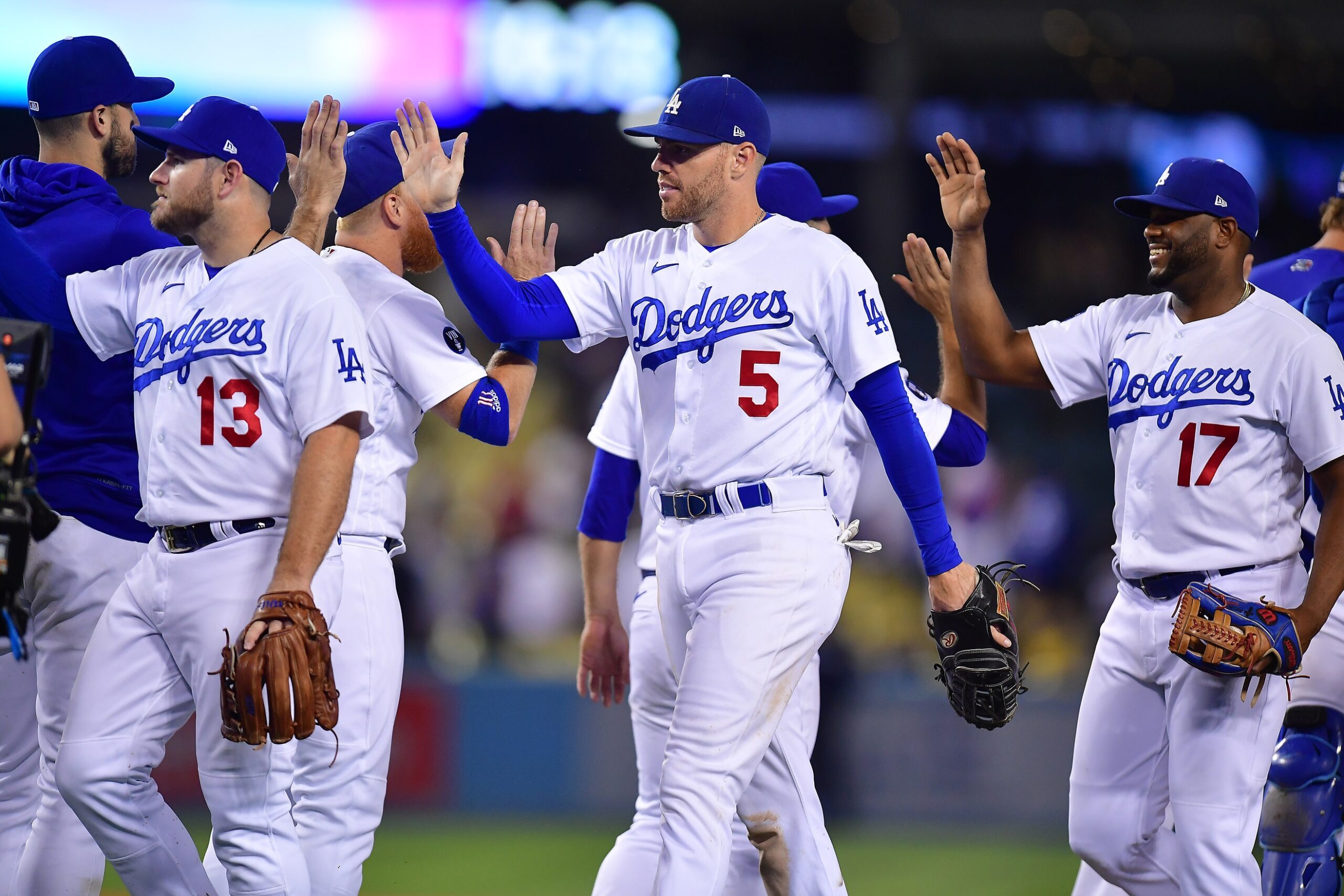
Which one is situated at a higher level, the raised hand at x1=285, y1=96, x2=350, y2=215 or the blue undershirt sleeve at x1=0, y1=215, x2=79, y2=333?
the raised hand at x1=285, y1=96, x2=350, y2=215

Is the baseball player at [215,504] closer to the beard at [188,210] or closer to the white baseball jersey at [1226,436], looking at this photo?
the beard at [188,210]

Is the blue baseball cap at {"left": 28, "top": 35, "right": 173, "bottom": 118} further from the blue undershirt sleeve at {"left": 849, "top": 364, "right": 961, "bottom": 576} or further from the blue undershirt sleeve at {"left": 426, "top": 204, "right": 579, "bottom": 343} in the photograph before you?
the blue undershirt sleeve at {"left": 849, "top": 364, "right": 961, "bottom": 576}

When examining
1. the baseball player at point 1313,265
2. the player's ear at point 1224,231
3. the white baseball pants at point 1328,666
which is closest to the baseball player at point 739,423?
the player's ear at point 1224,231

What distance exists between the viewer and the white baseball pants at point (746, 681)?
3402 millimetres

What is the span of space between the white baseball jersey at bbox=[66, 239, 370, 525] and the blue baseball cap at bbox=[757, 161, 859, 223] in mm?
1741

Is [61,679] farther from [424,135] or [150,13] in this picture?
[150,13]

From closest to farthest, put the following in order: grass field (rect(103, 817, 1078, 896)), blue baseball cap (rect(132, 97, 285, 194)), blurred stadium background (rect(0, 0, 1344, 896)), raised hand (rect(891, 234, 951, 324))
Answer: blue baseball cap (rect(132, 97, 285, 194)), raised hand (rect(891, 234, 951, 324)), grass field (rect(103, 817, 1078, 896)), blurred stadium background (rect(0, 0, 1344, 896))

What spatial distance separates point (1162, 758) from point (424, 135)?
268cm

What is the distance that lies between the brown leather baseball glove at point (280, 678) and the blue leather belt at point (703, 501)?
0.96 metres

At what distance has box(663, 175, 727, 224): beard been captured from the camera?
12.3 ft

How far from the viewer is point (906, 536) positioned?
35.5 ft

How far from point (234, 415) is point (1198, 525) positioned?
102 inches

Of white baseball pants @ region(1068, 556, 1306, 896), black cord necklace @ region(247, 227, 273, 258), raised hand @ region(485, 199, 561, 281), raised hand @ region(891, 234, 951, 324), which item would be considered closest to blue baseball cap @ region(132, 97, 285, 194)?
black cord necklace @ region(247, 227, 273, 258)

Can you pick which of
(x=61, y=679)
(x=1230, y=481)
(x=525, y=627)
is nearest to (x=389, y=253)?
(x=61, y=679)
